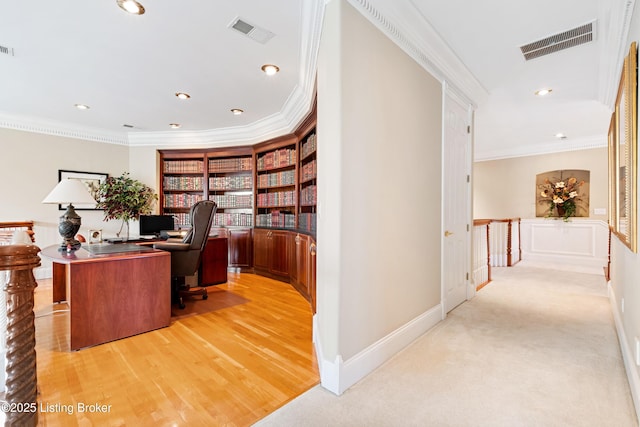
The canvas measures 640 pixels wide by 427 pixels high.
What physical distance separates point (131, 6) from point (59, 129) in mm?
4064

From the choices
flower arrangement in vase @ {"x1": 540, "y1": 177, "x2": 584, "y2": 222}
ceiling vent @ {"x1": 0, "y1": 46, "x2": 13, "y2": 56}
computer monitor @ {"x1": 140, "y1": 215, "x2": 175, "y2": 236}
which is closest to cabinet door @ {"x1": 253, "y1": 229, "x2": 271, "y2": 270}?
computer monitor @ {"x1": 140, "y1": 215, "x2": 175, "y2": 236}

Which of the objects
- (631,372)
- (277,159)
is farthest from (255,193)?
(631,372)

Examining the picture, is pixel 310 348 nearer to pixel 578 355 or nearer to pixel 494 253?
pixel 578 355

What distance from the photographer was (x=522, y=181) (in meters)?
6.79

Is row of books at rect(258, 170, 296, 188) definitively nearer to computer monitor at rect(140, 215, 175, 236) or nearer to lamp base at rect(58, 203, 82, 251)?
computer monitor at rect(140, 215, 175, 236)

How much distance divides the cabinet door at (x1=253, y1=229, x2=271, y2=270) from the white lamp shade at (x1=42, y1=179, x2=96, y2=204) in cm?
258

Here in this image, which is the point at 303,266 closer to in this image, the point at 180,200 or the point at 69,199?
the point at 69,199

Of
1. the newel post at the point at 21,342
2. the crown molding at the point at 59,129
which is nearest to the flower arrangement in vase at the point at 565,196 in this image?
the newel post at the point at 21,342

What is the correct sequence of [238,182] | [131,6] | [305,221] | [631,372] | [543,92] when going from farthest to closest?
[238,182] < [305,221] < [543,92] < [131,6] < [631,372]

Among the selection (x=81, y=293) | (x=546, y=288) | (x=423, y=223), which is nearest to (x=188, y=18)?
(x=81, y=293)

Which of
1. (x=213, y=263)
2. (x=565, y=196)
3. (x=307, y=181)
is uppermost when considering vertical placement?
(x=307, y=181)

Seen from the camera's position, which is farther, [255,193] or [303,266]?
[255,193]

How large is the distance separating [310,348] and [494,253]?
5142 mm

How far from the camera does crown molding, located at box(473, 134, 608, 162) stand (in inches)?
231
